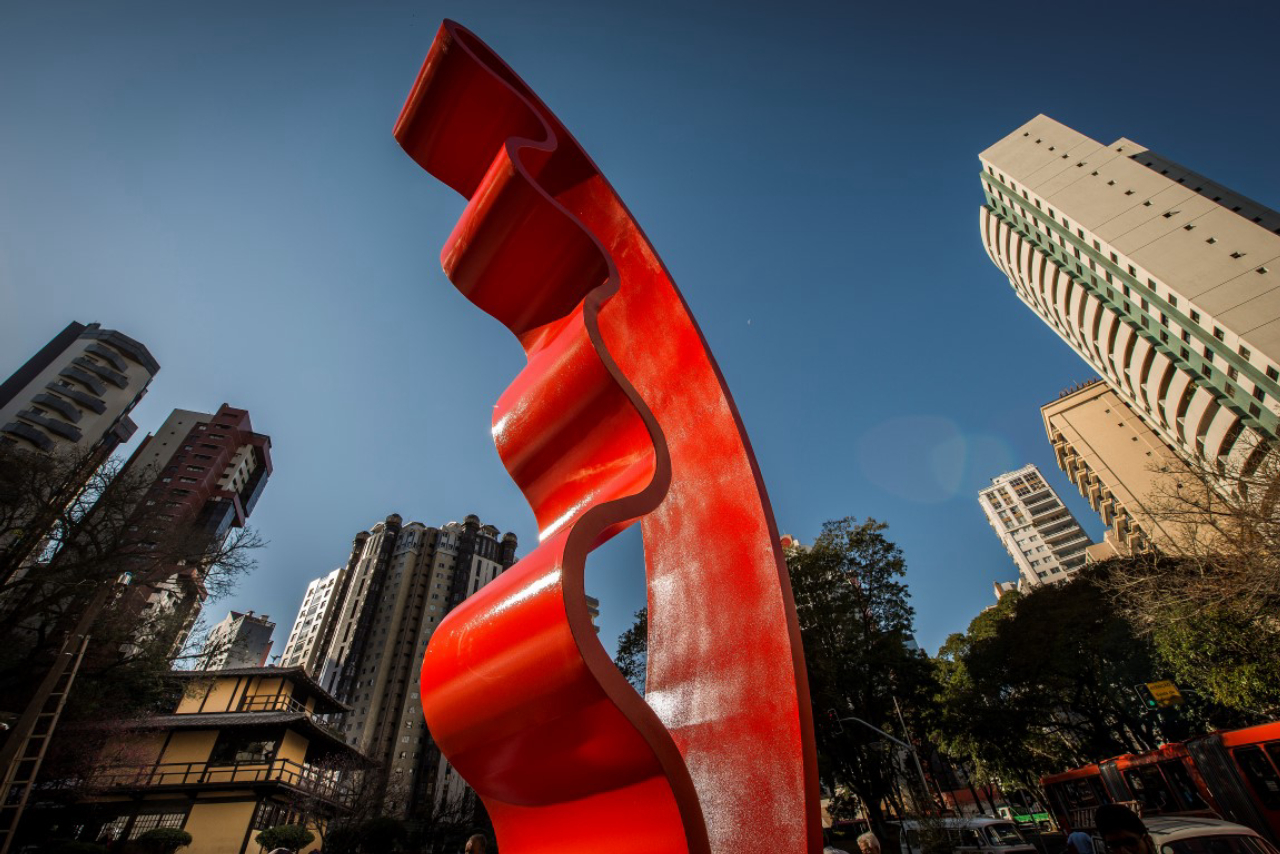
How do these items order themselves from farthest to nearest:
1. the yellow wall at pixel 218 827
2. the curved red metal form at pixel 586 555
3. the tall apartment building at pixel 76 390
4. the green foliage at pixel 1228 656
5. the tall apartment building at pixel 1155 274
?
the tall apartment building at pixel 76 390
the tall apartment building at pixel 1155 274
the yellow wall at pixel 218 827
the green foliage at pixel 1228 656
the curved red metal form at pixel 586 555

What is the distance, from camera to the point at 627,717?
185 cm

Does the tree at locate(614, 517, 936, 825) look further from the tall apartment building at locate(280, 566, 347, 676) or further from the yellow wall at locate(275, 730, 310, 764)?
the tall apartment building at locate(280, 566, 347, 676)

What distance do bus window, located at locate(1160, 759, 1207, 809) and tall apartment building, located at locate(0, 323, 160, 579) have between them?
A: 4719cm

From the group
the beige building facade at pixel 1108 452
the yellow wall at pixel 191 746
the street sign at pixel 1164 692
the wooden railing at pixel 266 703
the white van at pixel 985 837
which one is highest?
the beige building facade at pixel 1108 452

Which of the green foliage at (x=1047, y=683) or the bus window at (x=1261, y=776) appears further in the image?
the green foliage at (x=1047, y=683)

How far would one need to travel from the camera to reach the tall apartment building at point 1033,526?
86.5 m

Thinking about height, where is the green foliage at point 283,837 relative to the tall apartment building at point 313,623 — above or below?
below

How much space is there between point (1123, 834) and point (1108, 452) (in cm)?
5410

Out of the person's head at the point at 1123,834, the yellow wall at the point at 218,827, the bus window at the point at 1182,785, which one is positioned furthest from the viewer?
the yellow wall at the point at 218,827

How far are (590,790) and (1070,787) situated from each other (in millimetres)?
21004

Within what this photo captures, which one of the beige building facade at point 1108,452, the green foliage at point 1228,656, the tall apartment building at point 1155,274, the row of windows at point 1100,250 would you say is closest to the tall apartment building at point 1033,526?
the beige building facade at point 1108,452

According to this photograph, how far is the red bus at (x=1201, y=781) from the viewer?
1024cm

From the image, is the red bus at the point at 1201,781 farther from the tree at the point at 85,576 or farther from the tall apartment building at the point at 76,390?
the tall apartment building at the point at 76,390

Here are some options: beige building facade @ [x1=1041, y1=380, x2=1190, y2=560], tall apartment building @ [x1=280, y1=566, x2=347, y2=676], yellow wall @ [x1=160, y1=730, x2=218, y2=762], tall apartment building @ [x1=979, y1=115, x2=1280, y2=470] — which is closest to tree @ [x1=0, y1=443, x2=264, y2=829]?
yellow wall @ [x1=160, y1=730, x2=218, y2=762]
